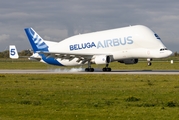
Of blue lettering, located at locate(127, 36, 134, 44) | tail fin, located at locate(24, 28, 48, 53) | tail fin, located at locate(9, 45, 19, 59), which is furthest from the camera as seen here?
tail fin, located at locate(9, 45, 19, 59)

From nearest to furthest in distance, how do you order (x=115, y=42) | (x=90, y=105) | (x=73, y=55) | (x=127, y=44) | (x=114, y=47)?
1. (x=90, y=105)
2. (x=127, y=44)
3. (x=115, y=42)
4. (x=114, y=47)
5. (x=73, y=55)

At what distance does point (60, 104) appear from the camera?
845 inches

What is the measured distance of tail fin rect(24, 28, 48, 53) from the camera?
220 feet

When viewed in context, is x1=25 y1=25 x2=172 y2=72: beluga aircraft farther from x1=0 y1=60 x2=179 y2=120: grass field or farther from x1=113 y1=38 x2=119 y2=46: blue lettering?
x1=0 y1=60 x2=179 y2=120: grass field

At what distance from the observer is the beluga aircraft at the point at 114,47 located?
53.5 metres

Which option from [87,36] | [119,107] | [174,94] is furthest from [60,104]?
[87,36]

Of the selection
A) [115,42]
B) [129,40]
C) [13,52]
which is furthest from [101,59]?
[13,52]

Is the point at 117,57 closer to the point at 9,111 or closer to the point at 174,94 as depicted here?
the point at 174,94

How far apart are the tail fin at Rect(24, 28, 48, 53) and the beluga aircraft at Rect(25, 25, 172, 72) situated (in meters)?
6.11

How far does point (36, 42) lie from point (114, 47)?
1640cm

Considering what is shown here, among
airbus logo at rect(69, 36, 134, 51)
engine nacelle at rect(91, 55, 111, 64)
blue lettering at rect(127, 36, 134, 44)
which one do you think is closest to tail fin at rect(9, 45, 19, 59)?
airbus logo at rect(69, 36, 134, 51)

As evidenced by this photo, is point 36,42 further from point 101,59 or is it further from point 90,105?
point 90,105

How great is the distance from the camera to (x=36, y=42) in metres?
67.1

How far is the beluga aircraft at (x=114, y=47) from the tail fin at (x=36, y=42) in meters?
6.11
